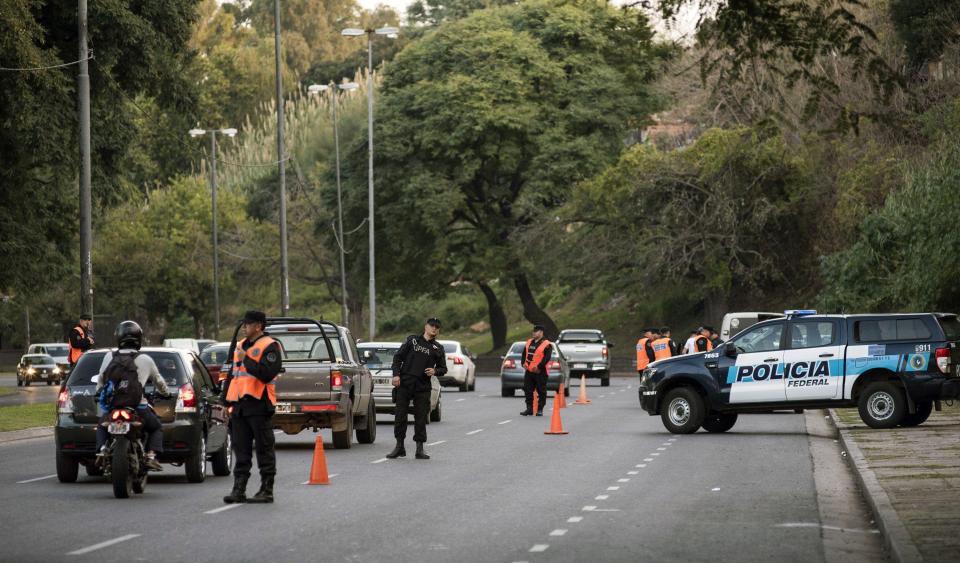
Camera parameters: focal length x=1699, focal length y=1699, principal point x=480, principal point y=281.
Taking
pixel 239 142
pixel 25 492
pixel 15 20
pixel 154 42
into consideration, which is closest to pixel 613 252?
pixel 154 42

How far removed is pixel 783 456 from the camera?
904 inches

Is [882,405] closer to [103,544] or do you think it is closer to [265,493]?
[265,493]

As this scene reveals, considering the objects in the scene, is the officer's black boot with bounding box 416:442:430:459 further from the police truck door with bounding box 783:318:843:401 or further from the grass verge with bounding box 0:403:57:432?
the grass verge with bounding box 0:403:57:432

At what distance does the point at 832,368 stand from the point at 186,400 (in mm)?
12639

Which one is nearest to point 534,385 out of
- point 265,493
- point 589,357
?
point 265,493

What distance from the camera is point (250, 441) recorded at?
1648cm

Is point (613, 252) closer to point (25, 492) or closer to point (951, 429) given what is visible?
point (951, 429)

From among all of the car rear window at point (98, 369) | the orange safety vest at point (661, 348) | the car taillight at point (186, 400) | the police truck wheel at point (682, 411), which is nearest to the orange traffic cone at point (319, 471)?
the car taillight at point (186, 400)

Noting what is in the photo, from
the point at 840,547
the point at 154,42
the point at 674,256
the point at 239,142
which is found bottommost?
the point at 840,547

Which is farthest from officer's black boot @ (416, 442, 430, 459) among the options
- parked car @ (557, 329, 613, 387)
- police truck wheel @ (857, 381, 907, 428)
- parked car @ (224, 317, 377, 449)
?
parked car @ (557, 329, 613, 387)

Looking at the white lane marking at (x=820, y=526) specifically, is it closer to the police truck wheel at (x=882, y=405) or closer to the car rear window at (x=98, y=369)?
the car rear window at (x=98, y=369)

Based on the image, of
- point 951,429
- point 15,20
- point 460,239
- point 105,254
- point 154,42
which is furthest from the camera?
point 105,254

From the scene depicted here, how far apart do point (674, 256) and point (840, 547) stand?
50223mm

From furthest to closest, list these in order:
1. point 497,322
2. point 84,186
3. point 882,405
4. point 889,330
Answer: point 497,322 < point 84,186 < point 889,330 < point 882,405
